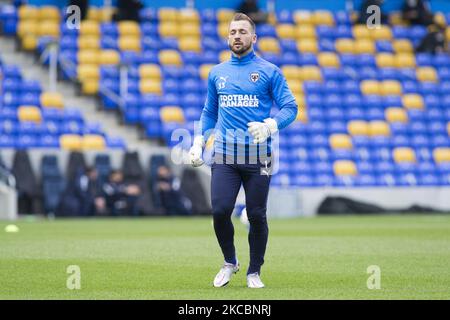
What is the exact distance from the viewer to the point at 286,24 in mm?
29359

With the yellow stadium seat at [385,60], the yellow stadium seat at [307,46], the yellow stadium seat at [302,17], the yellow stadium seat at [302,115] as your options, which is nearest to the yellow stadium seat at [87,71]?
the yellow stadium seat at [302,115]

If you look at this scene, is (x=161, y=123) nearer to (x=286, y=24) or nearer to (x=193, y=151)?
(x=286, y=24)

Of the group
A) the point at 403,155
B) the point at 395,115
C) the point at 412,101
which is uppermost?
the point at 412,101

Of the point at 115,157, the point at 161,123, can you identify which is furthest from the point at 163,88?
the point at 115,157

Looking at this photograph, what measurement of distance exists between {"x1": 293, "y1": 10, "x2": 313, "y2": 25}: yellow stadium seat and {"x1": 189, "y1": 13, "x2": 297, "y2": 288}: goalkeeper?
21122 mm

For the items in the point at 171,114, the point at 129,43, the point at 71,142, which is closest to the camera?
the point at 71,142

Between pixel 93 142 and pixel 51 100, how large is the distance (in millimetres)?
1724

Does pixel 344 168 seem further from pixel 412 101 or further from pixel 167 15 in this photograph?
pixel 167 15

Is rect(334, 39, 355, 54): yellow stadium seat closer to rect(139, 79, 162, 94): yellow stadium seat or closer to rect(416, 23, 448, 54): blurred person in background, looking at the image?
rect(416, 23, 448, 54): blurred person in background

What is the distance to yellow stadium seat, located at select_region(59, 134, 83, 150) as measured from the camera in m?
23.4

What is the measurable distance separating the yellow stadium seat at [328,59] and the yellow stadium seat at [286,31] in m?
1.08

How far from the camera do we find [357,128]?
26703 mm

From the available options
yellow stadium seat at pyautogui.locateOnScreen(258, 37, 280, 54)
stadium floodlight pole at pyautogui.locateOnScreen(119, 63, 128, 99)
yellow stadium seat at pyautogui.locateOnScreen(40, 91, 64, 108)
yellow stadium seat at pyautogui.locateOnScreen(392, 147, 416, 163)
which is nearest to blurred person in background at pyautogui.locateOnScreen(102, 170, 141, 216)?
yellow stadium seat at pyautogui.locateOnScreen(40, 91, 64, 108)

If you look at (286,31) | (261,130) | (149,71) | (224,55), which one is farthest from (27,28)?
(261,130)
